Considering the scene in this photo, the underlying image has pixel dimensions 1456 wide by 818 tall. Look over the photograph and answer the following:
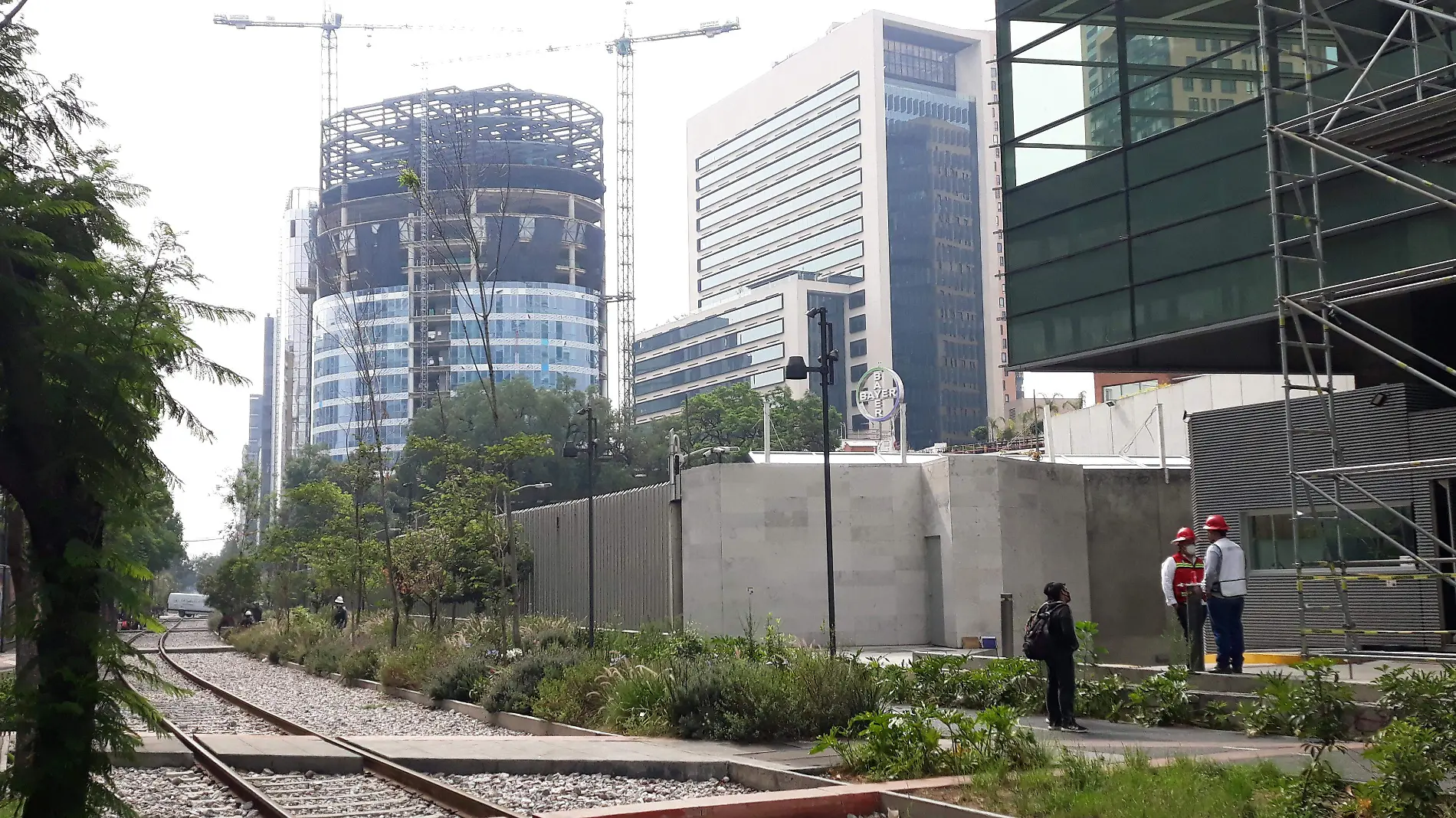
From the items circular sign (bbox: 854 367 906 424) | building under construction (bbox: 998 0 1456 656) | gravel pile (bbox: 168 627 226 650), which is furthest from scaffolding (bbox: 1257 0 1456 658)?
gravel pile (bbox: 168 627 226 650)

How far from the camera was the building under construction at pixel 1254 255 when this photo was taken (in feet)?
54.4

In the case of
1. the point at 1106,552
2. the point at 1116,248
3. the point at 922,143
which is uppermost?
the point at 922,143

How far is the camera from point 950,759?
11.7m

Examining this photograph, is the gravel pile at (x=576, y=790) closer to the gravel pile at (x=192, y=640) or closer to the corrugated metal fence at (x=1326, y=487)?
the corrugated metal fence at (x=1326, y=487)

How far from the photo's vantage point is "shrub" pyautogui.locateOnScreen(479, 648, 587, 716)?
1977 centimetres

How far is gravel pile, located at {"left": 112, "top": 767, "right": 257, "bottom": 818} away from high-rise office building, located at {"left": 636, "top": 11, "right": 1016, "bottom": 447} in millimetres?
153564

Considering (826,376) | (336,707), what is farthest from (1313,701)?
(336,707)

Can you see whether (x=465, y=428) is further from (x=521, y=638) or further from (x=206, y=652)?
(x=521, y=638)

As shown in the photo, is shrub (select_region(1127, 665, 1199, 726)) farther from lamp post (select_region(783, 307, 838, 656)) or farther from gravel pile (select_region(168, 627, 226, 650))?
gravel pile (select_region(168, 627, 226, 650))

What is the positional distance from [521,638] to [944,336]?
15724cm

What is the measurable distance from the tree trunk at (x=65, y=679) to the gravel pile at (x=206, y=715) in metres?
8.40

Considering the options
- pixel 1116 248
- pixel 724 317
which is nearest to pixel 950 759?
pixel 1116 248

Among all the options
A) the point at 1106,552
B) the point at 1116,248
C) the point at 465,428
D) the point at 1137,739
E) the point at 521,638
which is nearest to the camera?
the point at 1137,739

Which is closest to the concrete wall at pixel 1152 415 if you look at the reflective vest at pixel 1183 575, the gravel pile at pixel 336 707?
the gravel pile at pixel 336 707
